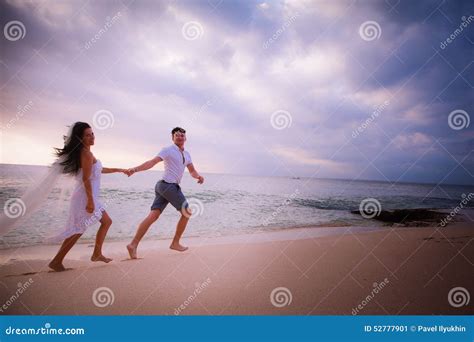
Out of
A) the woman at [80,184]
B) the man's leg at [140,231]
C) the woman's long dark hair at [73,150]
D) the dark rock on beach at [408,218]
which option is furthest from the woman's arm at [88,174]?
the dark rock on beach at [408,218]

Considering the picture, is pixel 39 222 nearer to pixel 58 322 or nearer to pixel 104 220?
pixel 104 220

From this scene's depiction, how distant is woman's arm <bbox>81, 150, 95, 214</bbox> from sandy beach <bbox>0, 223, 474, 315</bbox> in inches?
29.9

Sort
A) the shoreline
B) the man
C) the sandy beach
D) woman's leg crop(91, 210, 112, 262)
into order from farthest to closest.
A: the shoreline
the man
woman's leg crop(91, 210, 112, 262)
the sandy beach

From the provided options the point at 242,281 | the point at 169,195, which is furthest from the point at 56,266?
the point at 242,281

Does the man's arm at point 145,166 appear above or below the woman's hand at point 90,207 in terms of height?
above

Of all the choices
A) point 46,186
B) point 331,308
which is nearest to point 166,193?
point 46,186

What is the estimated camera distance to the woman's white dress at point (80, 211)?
10.4 feet

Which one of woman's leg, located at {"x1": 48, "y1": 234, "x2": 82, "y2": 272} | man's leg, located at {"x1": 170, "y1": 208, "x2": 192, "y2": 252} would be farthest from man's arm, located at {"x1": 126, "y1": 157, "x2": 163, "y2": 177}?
woman's leg, located at {"x1": 48, "y1": 234, "x2": 82, "y2": 272}

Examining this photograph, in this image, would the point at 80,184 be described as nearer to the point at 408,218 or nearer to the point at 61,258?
the point at 61,258

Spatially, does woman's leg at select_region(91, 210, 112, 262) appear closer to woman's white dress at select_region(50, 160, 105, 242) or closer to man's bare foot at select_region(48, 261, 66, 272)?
woman's white dress at select_region(50, 160, 105, 242)

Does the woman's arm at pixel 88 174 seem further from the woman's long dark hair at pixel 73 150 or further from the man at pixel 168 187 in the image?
the man at pixel 168 187

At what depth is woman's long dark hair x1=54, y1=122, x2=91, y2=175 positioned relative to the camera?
3164 millimetres

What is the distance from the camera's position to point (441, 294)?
111 inches

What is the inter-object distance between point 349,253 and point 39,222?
18.8 ft
